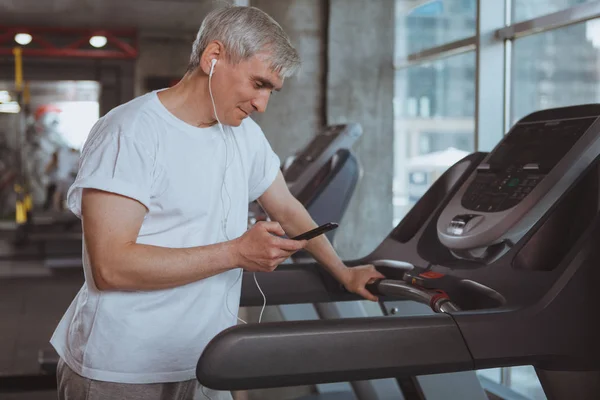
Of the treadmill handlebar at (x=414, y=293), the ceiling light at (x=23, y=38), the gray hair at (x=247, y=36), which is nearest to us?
the gray hair at (x=247, y=36)

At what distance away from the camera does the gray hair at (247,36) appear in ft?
4.79

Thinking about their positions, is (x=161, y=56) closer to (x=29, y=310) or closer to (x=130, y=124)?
(x=29, y=310)

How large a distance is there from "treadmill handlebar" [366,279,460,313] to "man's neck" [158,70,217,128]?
1.92 feet

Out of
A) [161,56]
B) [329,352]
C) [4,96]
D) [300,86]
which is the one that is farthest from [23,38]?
[329,352]

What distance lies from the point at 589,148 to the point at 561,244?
227 mm

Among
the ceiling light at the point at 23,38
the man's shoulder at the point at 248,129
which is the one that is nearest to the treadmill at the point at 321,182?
the man's shoulder at the point at 248,129

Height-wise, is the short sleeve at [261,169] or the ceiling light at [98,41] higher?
the ceiling light at [98,41]

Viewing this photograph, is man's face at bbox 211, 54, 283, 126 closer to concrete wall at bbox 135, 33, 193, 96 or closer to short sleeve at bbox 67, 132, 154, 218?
short sleeve at bbox 67, 132, 154, 218

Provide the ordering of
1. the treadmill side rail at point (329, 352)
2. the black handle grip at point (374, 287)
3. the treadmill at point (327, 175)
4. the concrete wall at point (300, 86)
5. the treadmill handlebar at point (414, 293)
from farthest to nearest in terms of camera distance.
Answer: the concrete wall at point (300, 86), the treadmill at point (327, 175), the black handle grip at point (374, 287), the treadmill handlebar at point (414, 293), the treadmill side rail at point (329, 352)

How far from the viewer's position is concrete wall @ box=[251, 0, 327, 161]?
473cm

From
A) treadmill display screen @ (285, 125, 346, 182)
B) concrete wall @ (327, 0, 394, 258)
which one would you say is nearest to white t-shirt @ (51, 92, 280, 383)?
treadmill display screen @ (285, 125, 346, 182)

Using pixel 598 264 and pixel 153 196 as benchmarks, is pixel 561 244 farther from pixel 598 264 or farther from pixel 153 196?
pixel 153 196

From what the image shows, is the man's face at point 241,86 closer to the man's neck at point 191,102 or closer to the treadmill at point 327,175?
the man's neck at point 191,102

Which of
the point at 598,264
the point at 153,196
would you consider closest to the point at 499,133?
the point at 598,264
